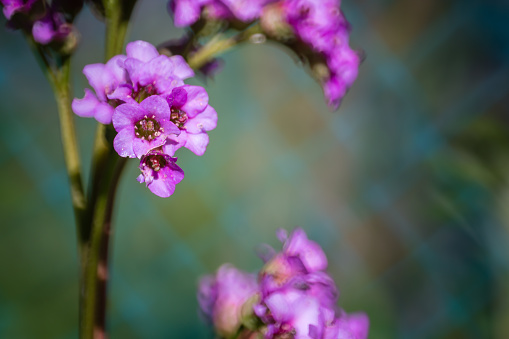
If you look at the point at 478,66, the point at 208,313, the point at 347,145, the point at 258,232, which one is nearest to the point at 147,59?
the point at 208,313

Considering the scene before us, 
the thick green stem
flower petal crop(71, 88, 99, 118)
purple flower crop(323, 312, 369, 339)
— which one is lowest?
purple flower crop(323, 312, 369, 339)

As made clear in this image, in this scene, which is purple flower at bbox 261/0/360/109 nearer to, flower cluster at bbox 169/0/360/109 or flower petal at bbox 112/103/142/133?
flower cluster at bbox 169/0/360/109

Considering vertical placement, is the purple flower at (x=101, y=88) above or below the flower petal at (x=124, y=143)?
above

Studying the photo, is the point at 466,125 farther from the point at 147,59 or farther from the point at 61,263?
the point at 147,59

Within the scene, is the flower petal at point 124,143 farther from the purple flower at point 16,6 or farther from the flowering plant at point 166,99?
the purple flower at point 16,6

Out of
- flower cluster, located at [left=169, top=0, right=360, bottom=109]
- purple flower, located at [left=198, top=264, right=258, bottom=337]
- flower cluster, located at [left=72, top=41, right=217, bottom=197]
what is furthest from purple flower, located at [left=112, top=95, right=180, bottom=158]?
purple flower, located at [left=198, top=264, right=258, bottom=337]

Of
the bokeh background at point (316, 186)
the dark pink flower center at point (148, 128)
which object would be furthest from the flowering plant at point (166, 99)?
the bokeh background at point (316, 186)
